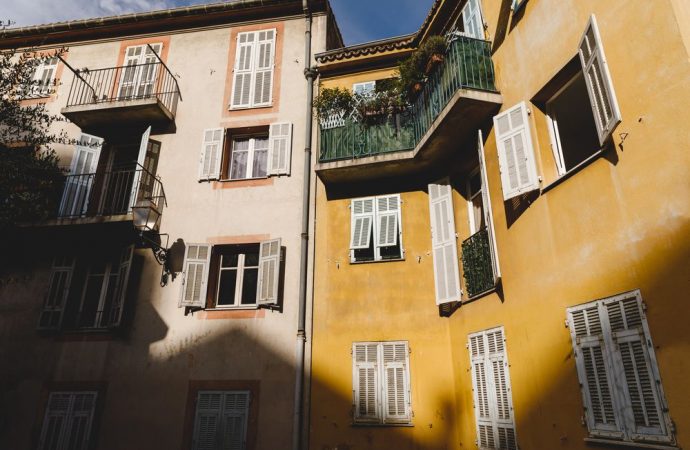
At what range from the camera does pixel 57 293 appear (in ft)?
34.7

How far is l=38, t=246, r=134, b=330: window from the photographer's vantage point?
33.9 ft

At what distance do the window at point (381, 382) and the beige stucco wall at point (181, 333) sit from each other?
1324 millimetres

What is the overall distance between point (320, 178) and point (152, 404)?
5.86 m

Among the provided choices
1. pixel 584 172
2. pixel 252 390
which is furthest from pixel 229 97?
pixel 584 172

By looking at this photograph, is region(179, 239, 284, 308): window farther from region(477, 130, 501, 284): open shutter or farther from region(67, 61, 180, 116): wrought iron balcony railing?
region(477, 130, 501, 284): open shutter

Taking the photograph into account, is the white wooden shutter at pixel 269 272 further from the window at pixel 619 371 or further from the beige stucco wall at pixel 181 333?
the window at pixel 619 371

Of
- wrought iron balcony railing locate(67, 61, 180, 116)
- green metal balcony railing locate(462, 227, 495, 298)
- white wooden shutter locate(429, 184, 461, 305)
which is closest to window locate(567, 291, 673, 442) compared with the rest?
green metal balcony railing locate(462, 227, 495, 298)

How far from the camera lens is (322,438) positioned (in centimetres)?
864

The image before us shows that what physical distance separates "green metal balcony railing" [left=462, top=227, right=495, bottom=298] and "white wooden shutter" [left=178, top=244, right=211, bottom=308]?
5.42 metres

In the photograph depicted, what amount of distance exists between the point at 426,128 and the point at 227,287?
5470 mm

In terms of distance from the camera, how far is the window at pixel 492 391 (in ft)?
22.8

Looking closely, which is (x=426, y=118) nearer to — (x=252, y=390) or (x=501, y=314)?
(x=501, y=314)

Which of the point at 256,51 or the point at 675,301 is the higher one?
the point at 256,51

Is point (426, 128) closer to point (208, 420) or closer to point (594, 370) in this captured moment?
point (594, 370)
